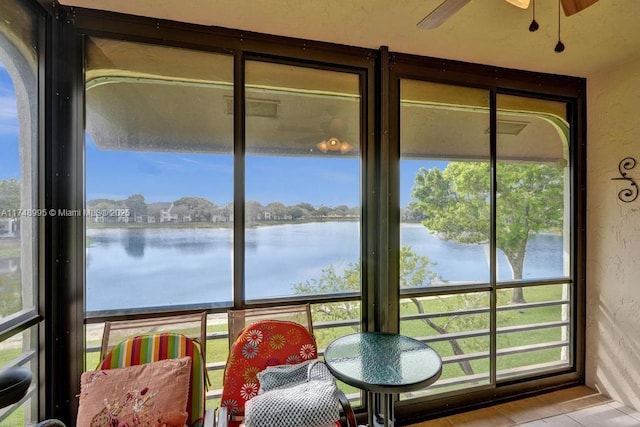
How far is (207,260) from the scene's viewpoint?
1968 millimetres

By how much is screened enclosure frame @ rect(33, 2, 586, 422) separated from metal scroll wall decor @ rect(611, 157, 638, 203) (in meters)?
0.27

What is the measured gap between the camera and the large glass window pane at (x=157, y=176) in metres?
1.81

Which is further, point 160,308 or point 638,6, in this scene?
point 160,308

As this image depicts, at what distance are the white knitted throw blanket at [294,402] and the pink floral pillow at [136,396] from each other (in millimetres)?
355

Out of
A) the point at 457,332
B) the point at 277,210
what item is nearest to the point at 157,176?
the point at 277,210

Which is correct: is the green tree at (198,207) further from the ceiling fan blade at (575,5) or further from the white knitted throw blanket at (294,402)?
the ceiling fan blade at (575,5)

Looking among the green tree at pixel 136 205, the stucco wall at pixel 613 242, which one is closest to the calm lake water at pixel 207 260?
the green tree at pixel 136 205

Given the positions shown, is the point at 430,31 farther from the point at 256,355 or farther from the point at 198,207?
the point at 256,355

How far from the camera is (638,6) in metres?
1.70

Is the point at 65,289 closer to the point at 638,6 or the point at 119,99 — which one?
the point at 119,99

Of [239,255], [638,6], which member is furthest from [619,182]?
[239,255]

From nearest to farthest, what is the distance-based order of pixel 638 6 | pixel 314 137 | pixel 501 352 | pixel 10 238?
1. pixel 10 238
2. pixel 638 6
3. pixel 314 137
4. pixel 501 352

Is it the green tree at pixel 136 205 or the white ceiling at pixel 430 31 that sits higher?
the white ceiling at pixel 430 31

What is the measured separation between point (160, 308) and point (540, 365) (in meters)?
3.14
